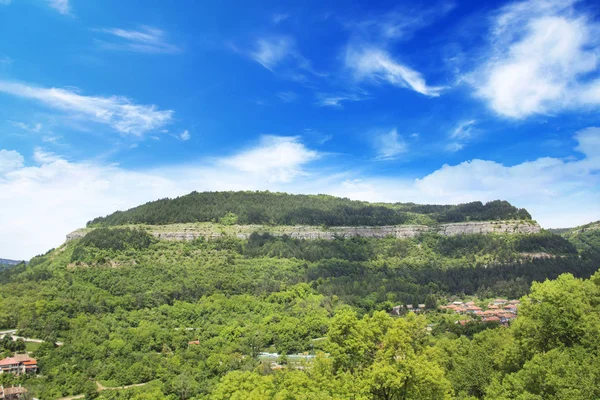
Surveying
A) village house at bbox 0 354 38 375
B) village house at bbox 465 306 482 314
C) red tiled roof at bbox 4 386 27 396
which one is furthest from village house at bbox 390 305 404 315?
red tiled roof at bbox 4 386 27 396

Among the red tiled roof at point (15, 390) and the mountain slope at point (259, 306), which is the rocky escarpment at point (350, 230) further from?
the red tiled roof at point (15, 390)

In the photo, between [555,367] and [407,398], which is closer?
[555,367]

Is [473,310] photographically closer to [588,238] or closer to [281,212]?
[281,212]

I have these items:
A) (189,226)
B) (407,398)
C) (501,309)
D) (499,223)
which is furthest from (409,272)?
(407,398)

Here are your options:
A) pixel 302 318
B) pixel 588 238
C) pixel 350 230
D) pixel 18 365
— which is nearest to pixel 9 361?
pixel 18 365

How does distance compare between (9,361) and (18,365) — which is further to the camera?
(18,365)

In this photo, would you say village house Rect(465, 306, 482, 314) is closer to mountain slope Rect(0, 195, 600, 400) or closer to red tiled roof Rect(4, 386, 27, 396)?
mountain slope Rect(0, 195, 600, 400)

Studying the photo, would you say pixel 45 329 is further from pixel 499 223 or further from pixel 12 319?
pixel 499 223
